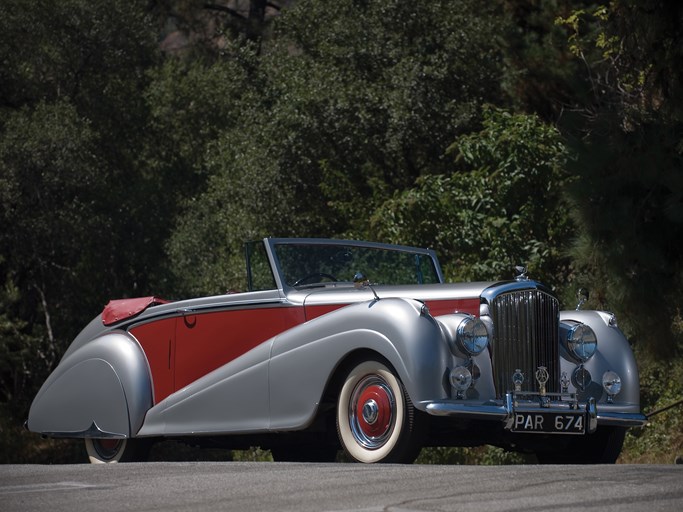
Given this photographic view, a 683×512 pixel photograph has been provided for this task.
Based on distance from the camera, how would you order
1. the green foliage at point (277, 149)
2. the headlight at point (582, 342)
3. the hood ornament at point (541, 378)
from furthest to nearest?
1. the green foliage at point (277, 149)
2. the headlight at point (582, 342)
3. the hood ornament at point (541, 378)

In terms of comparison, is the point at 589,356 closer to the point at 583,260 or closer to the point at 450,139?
the point at 583,260

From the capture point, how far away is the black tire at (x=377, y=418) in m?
7.61

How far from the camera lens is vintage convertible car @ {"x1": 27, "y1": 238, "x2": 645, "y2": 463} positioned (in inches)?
305

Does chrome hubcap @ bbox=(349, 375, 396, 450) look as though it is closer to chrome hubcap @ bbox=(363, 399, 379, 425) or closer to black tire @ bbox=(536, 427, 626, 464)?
chrome hubcap @ bbox=(363, 399, 379, 425)

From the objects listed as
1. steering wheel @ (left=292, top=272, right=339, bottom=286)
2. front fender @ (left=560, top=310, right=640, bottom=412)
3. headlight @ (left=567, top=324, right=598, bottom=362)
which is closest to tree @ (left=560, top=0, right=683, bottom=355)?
front fender @ (left=560, top=310, right=640, bottom=412)

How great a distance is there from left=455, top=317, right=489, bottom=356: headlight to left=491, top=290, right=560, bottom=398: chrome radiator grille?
247 mm

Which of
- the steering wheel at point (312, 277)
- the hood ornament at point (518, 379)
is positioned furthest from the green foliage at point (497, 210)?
the hood ornament at point (518, 379)

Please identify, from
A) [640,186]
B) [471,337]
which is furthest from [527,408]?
[640,186]

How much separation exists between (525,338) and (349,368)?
46.4 inches

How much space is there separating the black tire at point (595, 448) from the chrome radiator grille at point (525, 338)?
686mm

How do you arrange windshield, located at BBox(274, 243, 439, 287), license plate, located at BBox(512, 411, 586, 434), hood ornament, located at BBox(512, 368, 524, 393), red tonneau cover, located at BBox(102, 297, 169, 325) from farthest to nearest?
1. red tonneau cover, located at BBox(102, 297, 169, 325)
2. windshield, located at BBox(274, 243, 439, 287)
3. hood ornament, located at BBox(512, 368, 524, 393)
4. license plate, located at BBox(512, 411, 586, 434)

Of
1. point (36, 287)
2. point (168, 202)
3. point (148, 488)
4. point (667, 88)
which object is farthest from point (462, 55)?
point (148, 488)

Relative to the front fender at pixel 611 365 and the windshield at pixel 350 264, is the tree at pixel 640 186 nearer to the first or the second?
the windshield at pixel 350 264

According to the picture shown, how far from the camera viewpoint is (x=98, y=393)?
9.90 meters
